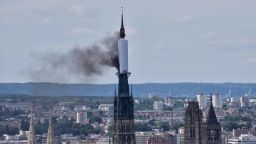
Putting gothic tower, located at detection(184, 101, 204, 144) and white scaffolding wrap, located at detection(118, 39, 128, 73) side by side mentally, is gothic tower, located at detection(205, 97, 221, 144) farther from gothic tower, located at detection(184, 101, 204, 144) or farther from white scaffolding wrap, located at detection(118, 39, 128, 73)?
white scaffolding wrap, located at detection(118, 39, 128, 73)

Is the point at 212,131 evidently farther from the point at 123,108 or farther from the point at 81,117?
the point at 81,117

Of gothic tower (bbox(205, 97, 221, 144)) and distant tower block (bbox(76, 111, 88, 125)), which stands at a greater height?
distant tower block (bbox(76, 111, 88, 125))

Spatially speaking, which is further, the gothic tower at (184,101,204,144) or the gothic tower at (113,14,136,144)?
the gothic tower at (184,101,204,144)

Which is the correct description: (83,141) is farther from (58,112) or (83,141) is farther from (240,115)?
(240,115)

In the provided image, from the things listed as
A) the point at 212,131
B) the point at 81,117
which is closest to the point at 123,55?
the point at 212,131

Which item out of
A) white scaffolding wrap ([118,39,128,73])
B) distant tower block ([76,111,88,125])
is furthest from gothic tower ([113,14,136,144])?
distant tower block ([76,111,88,125])

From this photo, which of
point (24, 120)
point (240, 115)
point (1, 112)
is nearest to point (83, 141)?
point (24, 120)

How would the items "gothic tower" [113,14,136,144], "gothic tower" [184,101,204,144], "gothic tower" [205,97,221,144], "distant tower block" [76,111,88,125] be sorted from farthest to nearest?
"distant tower block" [76,111,88,125] → "gothic tower" [205,97,221,144] → "gothic tower" [184,101,204,144] → "gothic tower" [113,14,136,144]
